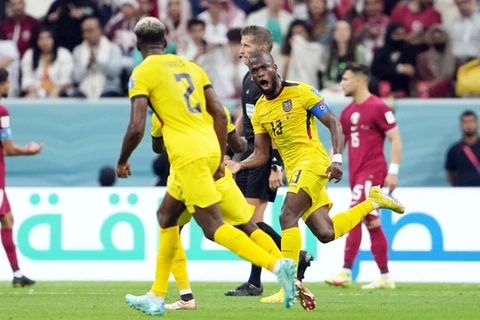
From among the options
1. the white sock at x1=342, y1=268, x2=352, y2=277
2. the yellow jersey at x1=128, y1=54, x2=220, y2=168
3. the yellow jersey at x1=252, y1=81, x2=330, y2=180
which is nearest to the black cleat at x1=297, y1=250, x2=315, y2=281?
the yellow jersey at x1=252, y1=81, x2=330, y2=180

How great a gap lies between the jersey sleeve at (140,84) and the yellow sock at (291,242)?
2.38 meters

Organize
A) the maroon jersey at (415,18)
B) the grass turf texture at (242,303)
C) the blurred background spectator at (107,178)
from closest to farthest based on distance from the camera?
Answer: the grass turf texture at (242,303) → the blurred background spectator at (107,178) → the maroon jersey at (415,18)

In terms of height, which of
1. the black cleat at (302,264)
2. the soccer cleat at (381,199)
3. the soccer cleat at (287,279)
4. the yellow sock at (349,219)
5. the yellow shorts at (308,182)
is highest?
the yellow shorts at (308,182)

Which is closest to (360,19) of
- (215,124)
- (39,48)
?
(39,48)

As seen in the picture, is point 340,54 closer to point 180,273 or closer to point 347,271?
point 347,271

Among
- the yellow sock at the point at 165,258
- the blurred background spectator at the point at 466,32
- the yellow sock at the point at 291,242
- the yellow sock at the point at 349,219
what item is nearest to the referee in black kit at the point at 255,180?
the yellow sock at the point at 349,219

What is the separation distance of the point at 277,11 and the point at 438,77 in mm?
2692

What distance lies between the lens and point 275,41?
19375mm

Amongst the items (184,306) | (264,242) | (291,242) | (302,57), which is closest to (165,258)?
(184,306)

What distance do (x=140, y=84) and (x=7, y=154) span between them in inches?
204

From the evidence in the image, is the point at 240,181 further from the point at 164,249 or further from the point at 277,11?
the point at 277,11

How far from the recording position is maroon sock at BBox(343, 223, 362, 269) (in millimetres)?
14641

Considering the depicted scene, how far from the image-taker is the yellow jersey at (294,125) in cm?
1126

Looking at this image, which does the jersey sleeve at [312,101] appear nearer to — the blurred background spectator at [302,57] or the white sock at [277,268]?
the white sock at [277,268]
